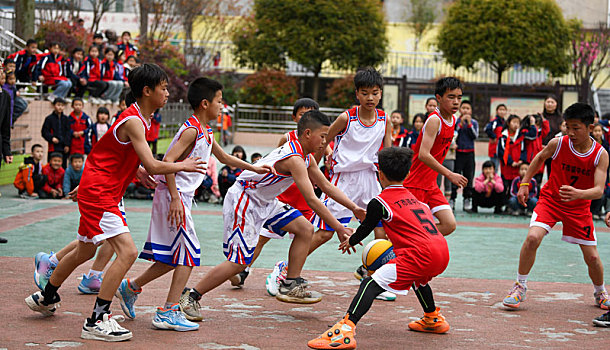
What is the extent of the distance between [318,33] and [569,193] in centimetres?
2615

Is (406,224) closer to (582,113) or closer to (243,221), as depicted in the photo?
(243,221)

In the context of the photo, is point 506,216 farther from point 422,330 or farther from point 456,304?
point 422,330

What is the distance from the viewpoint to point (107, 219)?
5297 mm

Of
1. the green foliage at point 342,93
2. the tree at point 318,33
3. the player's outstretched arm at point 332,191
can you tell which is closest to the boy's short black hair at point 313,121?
the player's outstretched arm at point 332,191

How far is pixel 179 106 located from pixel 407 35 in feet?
72.4

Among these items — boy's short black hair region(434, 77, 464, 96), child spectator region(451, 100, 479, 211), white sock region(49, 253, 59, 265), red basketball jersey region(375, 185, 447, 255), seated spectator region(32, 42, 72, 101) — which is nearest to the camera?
red basketball jersey region(375, 185, 447, 255)

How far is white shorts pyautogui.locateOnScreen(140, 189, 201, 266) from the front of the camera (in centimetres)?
558

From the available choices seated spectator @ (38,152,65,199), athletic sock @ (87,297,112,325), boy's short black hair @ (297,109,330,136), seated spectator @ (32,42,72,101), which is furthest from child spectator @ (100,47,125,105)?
athletic sock @ (87,297,112,325)

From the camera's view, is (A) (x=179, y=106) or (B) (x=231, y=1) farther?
(B) (x=231, y=1)

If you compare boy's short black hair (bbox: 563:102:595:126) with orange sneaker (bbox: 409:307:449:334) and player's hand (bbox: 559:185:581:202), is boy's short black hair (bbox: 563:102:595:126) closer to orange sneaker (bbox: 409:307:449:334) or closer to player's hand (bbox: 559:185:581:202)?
player's hand (bbox: 559:185:581:202)

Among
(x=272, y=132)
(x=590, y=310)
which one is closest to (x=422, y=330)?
(x=590, y=310)

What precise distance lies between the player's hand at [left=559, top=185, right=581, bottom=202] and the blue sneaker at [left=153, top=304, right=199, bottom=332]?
10.0 ft

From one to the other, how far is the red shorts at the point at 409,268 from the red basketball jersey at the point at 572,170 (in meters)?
1.83

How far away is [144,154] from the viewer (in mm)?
5230
